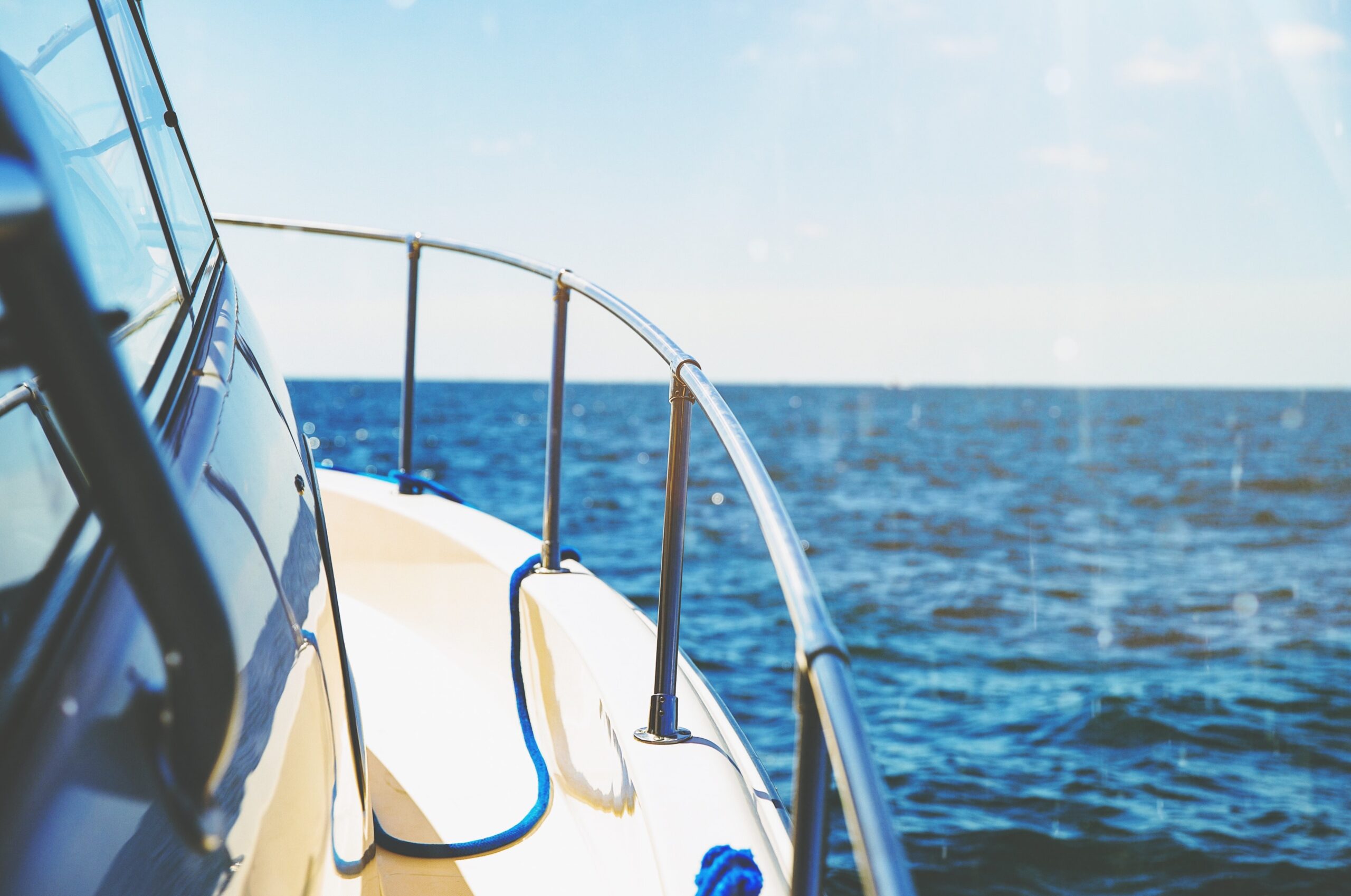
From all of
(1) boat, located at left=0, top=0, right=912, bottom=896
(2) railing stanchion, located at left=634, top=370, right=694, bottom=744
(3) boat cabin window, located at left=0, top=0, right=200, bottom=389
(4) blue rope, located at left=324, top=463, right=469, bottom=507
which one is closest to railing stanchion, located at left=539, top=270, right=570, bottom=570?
(1) boat, located at left=0, top=0, right=912, bottom=896

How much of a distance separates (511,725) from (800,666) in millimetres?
1436

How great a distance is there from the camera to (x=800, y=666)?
59 centimetres

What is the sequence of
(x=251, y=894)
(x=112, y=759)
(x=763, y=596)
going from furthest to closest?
1. (x=763, y=596)
2. (x=251, y=894)
3. (x=112, y=759)

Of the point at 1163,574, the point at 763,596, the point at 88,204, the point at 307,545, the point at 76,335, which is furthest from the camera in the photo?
the point at 1163,574

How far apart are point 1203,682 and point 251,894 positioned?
8678 mm

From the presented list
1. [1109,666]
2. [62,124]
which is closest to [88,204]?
[62,124]

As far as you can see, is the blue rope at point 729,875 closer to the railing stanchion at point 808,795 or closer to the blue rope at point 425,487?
the railing stanchion at point 808,795

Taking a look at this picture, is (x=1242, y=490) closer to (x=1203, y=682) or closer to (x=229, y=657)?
(x=1203, y=682)

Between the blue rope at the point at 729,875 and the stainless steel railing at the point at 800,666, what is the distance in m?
0.30

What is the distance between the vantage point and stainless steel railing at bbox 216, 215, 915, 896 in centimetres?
48

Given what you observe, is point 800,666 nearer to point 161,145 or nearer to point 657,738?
point 657,738

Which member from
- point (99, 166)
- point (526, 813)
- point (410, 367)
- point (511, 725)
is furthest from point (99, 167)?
point (410, 367)

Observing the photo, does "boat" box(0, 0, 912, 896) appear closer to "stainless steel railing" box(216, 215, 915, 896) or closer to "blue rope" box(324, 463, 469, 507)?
"stainless steel railing" box(216, 215, 915, 896)

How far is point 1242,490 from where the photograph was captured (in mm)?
23484
